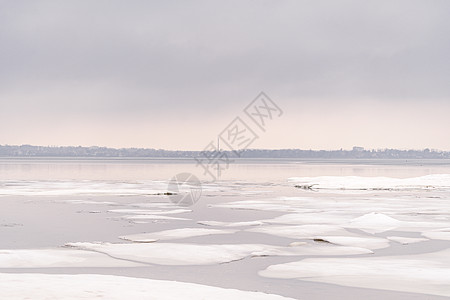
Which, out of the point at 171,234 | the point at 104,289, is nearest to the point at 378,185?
the point at 171,234

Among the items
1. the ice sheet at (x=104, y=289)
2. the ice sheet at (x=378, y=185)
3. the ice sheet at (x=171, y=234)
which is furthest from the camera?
the ice sheet at (x=378, y=185)

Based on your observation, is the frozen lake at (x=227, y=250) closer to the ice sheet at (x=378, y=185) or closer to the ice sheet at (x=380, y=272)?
the ice sheet at (x=380, y=272)

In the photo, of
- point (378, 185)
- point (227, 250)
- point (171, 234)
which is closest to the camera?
point (227, 250)

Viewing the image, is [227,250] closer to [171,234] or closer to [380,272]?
[171,234]

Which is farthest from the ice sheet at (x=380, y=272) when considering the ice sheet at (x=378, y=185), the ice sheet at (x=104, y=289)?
the ice sheet at (x=378, y=185)

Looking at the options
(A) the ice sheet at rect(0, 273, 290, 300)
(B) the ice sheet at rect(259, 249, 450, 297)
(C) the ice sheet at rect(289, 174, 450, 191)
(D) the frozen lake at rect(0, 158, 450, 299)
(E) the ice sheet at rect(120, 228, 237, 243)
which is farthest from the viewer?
(C) the ice sheet at rect(289, 174, 450, 191)

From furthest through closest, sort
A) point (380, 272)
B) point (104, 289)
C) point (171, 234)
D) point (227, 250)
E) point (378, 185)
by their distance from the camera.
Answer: point (378, 185)
point (171, 234)
point (227, 250)
point (380, 272)
point (104, 289)

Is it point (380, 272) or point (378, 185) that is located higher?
point (378, 185)

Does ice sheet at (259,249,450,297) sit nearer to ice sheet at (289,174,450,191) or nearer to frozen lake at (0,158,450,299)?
frozen lake at (0,158,450,299)

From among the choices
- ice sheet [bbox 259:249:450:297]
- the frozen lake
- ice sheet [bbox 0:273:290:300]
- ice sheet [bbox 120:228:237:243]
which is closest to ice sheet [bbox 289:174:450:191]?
the frozen lake

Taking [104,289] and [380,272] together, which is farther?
[380,272]

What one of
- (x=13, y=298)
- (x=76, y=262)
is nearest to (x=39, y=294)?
(x=13, y=298)

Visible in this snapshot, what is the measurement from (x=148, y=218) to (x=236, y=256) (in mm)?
7670

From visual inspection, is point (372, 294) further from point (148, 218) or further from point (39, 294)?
point (148, 218)
